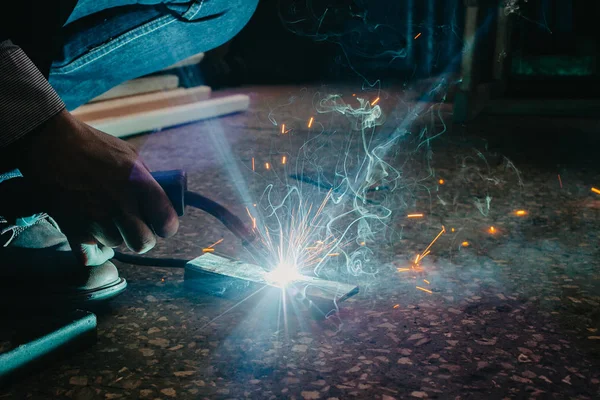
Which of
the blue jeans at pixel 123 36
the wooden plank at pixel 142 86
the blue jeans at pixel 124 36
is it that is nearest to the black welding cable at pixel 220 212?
the blue jeans at pixel 123 36

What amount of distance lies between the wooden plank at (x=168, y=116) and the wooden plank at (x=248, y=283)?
6.24ft

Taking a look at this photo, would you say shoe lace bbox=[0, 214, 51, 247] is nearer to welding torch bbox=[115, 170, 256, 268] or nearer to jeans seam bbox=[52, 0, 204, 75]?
welding torch bbox=[115, 170, 256, 268]

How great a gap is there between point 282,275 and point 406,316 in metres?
0.34

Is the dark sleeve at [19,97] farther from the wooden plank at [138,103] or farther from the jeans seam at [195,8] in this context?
the wooden plank at [138,103]

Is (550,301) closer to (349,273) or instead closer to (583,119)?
(349,273)

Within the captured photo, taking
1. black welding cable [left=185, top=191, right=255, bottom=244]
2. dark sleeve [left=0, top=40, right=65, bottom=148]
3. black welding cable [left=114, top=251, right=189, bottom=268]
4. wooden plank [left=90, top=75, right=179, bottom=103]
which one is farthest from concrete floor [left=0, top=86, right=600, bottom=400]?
wooden plank [left=90, top=75, right=179, bottom=103]

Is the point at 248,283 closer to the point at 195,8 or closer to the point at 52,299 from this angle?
the point at 52,299

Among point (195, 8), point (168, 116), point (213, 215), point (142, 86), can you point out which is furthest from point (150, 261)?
point (142, 86)

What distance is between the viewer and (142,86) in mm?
3902

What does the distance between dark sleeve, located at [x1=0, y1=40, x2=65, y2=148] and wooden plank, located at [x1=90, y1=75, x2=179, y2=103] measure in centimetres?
266

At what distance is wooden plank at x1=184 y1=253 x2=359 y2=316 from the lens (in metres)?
1.31

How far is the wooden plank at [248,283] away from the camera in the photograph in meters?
1.31

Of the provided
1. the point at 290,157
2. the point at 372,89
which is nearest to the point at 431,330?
the point at 290,157

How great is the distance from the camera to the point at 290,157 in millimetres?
2955
